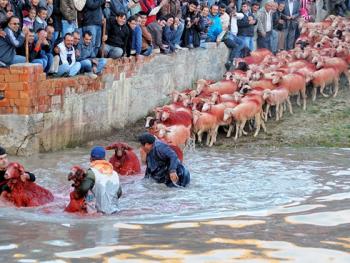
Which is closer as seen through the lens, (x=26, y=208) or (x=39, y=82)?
(x=26, y=208)

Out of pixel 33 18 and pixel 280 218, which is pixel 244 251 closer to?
pixel 280 218

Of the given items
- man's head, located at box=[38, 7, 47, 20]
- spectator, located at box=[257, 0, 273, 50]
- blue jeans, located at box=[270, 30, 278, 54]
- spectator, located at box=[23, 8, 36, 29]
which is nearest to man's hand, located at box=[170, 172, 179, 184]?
spectator, located at box=[23, 8, 36, 29]

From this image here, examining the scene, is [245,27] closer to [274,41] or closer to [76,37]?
[274,41]

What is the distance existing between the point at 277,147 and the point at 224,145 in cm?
100

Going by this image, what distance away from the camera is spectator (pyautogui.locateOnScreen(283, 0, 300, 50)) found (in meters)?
26.8

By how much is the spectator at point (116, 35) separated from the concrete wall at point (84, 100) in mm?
208

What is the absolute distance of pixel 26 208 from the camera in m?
12.0

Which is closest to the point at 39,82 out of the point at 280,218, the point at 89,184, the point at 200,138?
the point at 200,138

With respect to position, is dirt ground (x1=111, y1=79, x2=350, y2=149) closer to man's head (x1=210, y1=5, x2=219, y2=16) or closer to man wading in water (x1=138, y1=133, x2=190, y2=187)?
man's head (x1=210, y1=5, x2=219, y2=16)

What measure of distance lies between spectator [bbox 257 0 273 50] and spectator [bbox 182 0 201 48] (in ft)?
11.6

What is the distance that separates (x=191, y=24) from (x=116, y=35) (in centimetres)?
374

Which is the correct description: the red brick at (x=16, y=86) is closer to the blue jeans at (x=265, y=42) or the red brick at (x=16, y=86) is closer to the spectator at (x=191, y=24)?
the spectator at (x=191, y=24)

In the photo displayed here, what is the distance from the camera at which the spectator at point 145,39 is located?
19638 mm

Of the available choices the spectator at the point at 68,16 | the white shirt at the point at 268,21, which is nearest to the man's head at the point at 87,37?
the spectator at the point at 68,16
